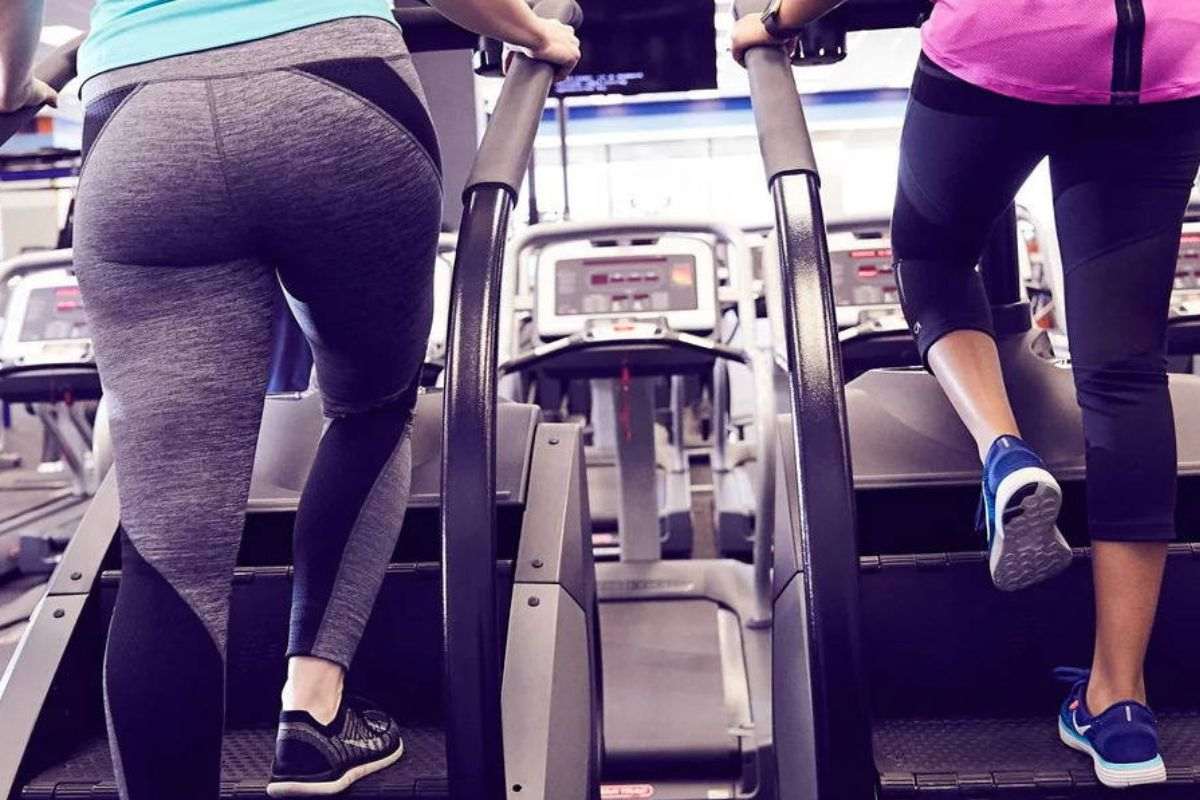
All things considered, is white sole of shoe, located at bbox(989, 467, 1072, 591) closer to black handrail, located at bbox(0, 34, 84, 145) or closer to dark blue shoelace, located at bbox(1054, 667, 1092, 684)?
dark blue shoelace, located at bbox(1054, 667, 1092, 684)

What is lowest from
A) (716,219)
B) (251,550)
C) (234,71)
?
(251,550)

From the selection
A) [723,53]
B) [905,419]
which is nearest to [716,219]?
[905,419]

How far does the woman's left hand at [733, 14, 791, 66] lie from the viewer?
1607mm

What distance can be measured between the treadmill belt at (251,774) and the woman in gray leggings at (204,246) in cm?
34

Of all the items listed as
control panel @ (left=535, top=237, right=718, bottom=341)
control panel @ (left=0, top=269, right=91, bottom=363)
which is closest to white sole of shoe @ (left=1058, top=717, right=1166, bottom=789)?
control panel @ (left=535, top=237, right=718, bottom=341)

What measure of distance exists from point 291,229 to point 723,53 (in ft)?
36.3

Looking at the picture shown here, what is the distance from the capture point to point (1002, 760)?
4.85 feet

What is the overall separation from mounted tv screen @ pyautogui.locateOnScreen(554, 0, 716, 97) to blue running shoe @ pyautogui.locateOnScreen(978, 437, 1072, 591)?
1.49 m

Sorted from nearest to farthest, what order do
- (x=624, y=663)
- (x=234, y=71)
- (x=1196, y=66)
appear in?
(x=234, y=71)
(x=1196, y=66)
(x=624, y=663)

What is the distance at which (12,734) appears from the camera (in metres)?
1.52

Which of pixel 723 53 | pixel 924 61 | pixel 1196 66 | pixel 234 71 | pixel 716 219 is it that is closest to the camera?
pixel 234 71

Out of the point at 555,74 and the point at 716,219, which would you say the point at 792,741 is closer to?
the point at 555,74

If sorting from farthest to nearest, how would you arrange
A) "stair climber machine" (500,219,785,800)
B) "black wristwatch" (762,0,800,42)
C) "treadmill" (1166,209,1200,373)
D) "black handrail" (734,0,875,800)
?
"treadmill" (1166,209,1200,373) < "stair climber machine" (500,219,785,800) < "black wristwatch" (762,0,800,42) < "black handrail" (734,0,875,800)

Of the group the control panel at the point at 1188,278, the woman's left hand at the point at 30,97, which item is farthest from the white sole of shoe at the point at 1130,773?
the control panel at the point at 1188,278
